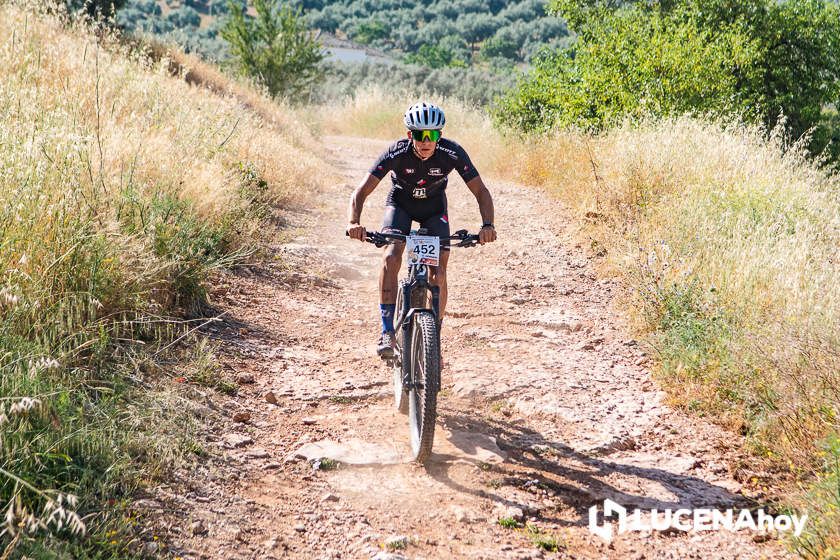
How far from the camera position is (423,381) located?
13.1ft

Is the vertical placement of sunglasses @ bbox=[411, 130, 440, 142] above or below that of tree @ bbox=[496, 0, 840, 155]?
below

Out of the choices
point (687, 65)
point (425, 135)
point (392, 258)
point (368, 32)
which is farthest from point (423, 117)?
point (368, 32)

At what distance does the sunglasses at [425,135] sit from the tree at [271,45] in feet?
57.9

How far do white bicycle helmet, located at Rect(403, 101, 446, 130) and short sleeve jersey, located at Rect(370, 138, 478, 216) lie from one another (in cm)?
30

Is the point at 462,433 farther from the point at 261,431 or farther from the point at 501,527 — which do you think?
the point at 261,431

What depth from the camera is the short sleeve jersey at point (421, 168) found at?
4.73m

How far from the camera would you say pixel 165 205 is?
562 cm

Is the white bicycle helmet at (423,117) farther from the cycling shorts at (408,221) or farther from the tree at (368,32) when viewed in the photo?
the tree at (368,32)

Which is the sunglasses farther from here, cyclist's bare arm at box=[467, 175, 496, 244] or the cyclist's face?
cyclist's bare arm at box=[467, 175, 496, 244]

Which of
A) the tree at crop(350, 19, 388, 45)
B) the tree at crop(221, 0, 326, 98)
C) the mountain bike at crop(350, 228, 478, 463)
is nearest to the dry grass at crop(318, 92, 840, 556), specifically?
the mountain bike at crop(350, 228, 478, 463)

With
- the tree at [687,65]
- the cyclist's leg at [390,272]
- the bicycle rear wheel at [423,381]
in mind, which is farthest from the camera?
the tree at [687,65]

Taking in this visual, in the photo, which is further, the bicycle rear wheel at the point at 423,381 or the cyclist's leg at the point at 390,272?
the cyclist's leg at the point at 390,272

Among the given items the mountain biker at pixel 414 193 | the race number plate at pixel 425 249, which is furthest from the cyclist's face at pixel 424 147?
the race number plate at pixel 425 249

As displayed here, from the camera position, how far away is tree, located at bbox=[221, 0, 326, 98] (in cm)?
2119
